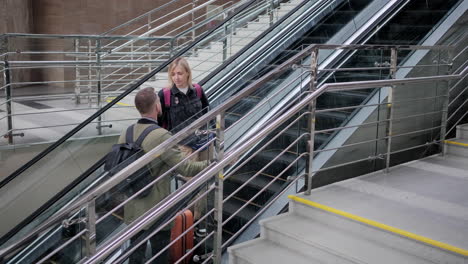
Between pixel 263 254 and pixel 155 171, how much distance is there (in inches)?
34.3

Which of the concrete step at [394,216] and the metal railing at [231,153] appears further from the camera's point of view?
the concrete step at [394,216]

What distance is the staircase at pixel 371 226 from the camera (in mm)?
2645

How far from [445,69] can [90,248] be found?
11.7 feet

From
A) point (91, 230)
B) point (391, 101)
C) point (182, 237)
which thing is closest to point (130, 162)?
point (91, 230)

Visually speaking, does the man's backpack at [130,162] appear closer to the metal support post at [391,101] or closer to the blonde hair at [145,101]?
the blonde hair at [145,101]

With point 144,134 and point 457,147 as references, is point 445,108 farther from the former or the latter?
point 144,134

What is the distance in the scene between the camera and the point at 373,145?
3852 mm

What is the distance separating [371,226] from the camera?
2.83m

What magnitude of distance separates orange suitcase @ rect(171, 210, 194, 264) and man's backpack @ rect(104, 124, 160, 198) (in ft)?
1.09

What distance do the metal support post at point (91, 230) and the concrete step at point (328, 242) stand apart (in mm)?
1212

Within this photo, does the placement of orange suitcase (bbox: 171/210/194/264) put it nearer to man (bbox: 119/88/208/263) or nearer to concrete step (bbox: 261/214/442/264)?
man (bbox: 119/88/208/263)

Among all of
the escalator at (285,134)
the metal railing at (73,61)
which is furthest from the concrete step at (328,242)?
the metal railing at (73,61)

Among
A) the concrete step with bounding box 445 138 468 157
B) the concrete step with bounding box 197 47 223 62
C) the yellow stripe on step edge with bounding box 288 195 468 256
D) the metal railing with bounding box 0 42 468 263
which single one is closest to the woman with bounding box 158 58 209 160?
the metal railing with bounding box 0 42 468 263

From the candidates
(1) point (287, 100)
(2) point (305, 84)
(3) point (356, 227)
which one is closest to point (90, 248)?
(3) point (356, 227)
